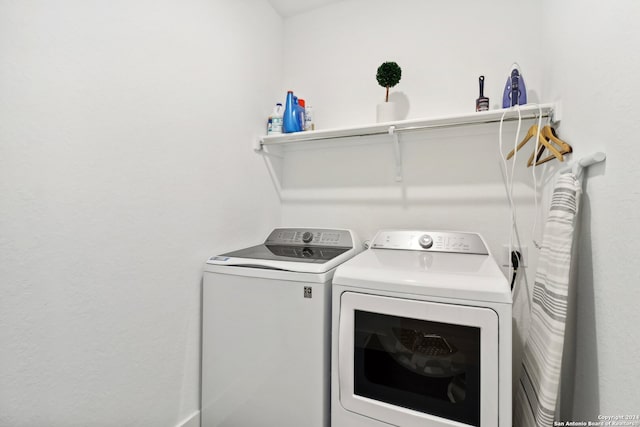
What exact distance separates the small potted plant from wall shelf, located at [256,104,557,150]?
0.09 m

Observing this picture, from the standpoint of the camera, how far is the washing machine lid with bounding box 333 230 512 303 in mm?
934

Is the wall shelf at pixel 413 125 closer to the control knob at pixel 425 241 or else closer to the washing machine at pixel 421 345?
the control knob at pixel 425 241

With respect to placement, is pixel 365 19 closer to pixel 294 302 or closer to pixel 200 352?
pixel 294 302

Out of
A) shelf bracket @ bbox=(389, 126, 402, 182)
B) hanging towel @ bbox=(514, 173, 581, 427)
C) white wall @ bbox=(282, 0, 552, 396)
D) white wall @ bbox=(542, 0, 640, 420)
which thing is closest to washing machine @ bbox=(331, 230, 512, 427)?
hanging towel @ bbox=(514, 173, 581, 427)

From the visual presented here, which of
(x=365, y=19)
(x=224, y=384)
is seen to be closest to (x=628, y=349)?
(x=224, y=384)

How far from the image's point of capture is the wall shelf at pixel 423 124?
127 cm

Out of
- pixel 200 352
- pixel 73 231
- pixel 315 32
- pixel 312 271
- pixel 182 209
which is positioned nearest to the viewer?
pixel 73 231

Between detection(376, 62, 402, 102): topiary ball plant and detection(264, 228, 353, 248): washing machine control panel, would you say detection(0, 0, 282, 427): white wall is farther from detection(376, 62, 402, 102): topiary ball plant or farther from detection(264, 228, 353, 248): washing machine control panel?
detection(376, 62, 402, 102): topiary ball plant

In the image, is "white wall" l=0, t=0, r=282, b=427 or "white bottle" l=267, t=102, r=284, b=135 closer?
"white wall" l=0, t=0, r=282, b=427

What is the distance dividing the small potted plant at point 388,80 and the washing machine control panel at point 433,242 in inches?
26.0

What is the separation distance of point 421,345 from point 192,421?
3.84 ft

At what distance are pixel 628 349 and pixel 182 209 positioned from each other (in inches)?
59.8

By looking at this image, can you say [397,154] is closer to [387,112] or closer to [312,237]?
[387,112]

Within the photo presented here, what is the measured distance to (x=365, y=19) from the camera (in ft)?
6.06
